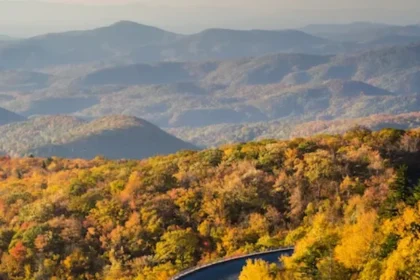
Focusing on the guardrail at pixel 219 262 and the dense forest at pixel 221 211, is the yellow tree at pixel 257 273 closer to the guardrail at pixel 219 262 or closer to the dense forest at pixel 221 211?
the dense forest at pixel 221 211

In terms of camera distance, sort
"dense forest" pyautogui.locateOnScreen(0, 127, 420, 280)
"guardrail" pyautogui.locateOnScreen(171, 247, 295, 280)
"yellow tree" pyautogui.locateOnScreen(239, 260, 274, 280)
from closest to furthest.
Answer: "yellow tree" pyautogui.locateOnScreen(239, 260, 274, 280), "guardrail" pyautogui.locateOnScreen(171, 247, 295, 280), "dense forest" pyautogui.locateOnScreen(0, 127, 420, 280)

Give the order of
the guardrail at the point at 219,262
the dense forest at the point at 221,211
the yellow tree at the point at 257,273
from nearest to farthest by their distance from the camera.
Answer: the yellow tree at the point at 257,273
the guardrail at the point at 219,262
the dense forest at the point at 221,211

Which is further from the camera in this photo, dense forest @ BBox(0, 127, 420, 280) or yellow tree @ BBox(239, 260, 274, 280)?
dense forest @ BBox(0, 127, 420, 280)

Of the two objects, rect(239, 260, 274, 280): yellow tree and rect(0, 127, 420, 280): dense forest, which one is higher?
rect(239, 260, 274, 280): yellow tree

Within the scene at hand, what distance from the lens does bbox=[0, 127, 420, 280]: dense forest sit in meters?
45.7

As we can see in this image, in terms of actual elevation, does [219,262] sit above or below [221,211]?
above

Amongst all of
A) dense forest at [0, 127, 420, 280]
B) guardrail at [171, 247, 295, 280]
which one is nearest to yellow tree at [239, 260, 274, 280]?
dense forest at [0, 127, 420, 280]

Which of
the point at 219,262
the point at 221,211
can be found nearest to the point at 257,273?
the point at 219,262

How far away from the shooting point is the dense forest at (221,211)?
45719 millimetres

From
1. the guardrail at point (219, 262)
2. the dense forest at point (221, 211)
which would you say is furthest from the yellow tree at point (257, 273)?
the guardrail at point (219, 262)

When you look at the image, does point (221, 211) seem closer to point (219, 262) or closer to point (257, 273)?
point (219, 262)

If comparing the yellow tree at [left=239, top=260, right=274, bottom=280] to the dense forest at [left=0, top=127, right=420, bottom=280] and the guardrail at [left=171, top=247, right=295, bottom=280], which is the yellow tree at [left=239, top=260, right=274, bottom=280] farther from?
the guardrail at [left=171, top=247, right=295, bottom=280]

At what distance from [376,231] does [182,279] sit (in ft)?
40.2

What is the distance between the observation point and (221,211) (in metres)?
61.2
